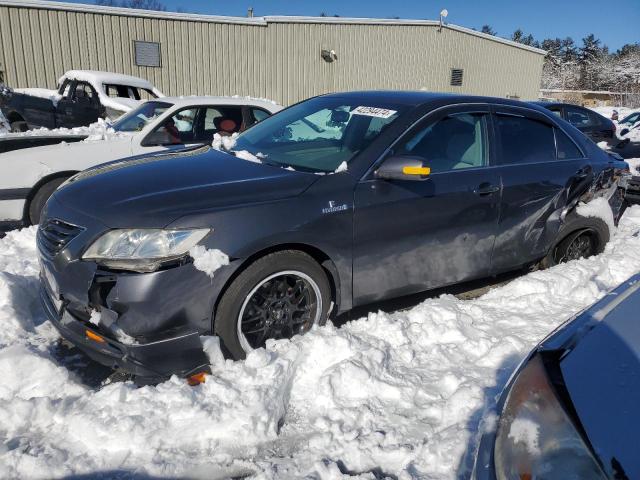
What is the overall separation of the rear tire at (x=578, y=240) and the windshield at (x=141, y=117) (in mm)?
4858

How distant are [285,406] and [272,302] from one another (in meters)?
0.60

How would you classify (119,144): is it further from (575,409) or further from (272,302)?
(575,409)

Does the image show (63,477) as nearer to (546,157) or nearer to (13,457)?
(13,457)

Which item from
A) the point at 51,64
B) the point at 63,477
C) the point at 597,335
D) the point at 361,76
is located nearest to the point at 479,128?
the point at 597,335

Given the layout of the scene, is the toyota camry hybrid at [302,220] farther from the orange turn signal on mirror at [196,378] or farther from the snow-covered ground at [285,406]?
the snow-covered ground at [285,406]

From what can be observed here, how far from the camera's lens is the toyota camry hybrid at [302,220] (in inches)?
106

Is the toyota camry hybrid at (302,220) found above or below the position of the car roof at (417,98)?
below

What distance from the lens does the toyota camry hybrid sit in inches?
106

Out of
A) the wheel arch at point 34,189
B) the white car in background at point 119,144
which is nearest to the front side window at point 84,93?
the white car in background at point 119,144

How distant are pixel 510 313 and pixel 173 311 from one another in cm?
247

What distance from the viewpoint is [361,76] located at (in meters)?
22.5

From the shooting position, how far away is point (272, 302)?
3053 mm

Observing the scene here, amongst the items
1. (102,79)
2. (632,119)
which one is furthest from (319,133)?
(632,119)

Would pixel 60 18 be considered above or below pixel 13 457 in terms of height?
above
